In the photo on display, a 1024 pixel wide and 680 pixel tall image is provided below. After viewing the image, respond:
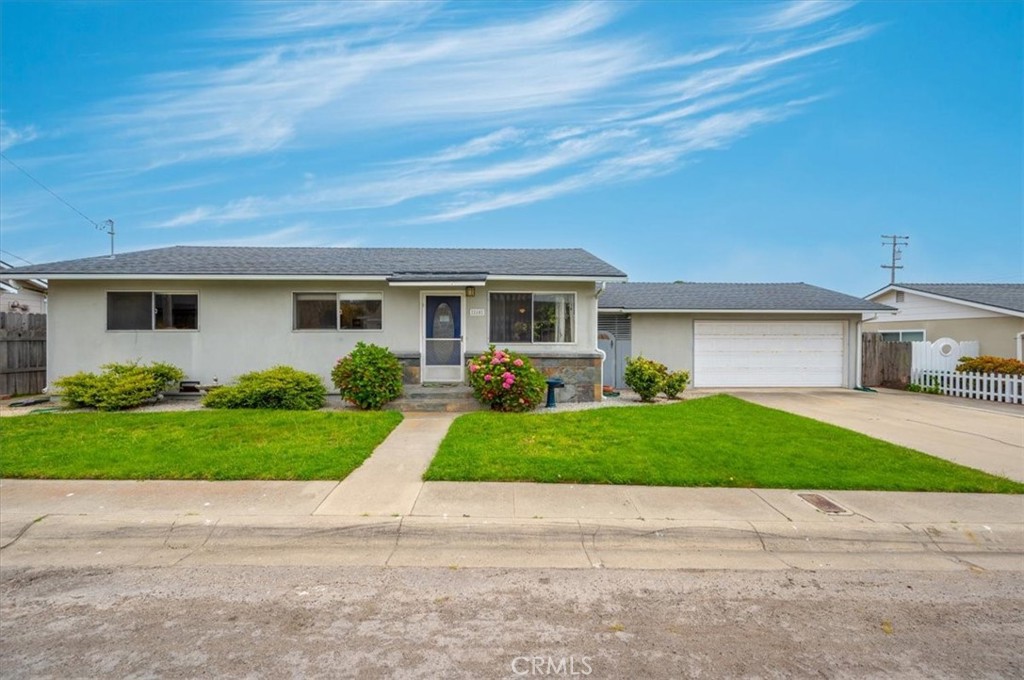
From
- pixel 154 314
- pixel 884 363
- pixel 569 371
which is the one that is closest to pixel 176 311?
pixel 154 314

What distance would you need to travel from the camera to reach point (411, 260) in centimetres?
1418

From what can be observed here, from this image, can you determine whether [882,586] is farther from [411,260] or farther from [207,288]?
[207,288]

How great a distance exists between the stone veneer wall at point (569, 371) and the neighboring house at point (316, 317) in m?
0.03

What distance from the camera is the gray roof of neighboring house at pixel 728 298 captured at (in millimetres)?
15859

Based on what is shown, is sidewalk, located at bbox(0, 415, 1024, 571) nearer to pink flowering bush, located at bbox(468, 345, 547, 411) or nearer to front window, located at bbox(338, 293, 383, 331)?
pink flowering bush, located at bbox(468, 345, 547, 411)

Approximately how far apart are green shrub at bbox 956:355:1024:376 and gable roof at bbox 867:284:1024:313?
335 cm

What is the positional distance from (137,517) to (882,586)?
6.56 meters

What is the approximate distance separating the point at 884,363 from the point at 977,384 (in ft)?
8.97

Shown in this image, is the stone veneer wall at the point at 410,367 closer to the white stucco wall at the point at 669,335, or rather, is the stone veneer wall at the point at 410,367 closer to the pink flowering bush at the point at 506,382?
the pink flowering bush at the point at 506,382

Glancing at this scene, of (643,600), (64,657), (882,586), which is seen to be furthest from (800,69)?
(64,657)

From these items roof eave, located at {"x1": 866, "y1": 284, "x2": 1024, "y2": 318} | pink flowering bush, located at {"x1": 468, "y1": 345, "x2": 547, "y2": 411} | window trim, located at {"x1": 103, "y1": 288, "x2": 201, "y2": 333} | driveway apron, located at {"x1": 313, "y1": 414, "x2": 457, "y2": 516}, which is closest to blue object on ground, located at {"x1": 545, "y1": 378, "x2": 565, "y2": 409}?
pink flowering bush, located at {"x1": 468, "y1": 345, "x2": 547, "y2": 411}

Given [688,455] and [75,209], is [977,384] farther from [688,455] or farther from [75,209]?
[75,209]

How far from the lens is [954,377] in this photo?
49.4 ft

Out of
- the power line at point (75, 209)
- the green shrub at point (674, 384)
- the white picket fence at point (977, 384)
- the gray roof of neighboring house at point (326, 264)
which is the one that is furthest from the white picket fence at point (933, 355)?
the power line at point (75, 209)
